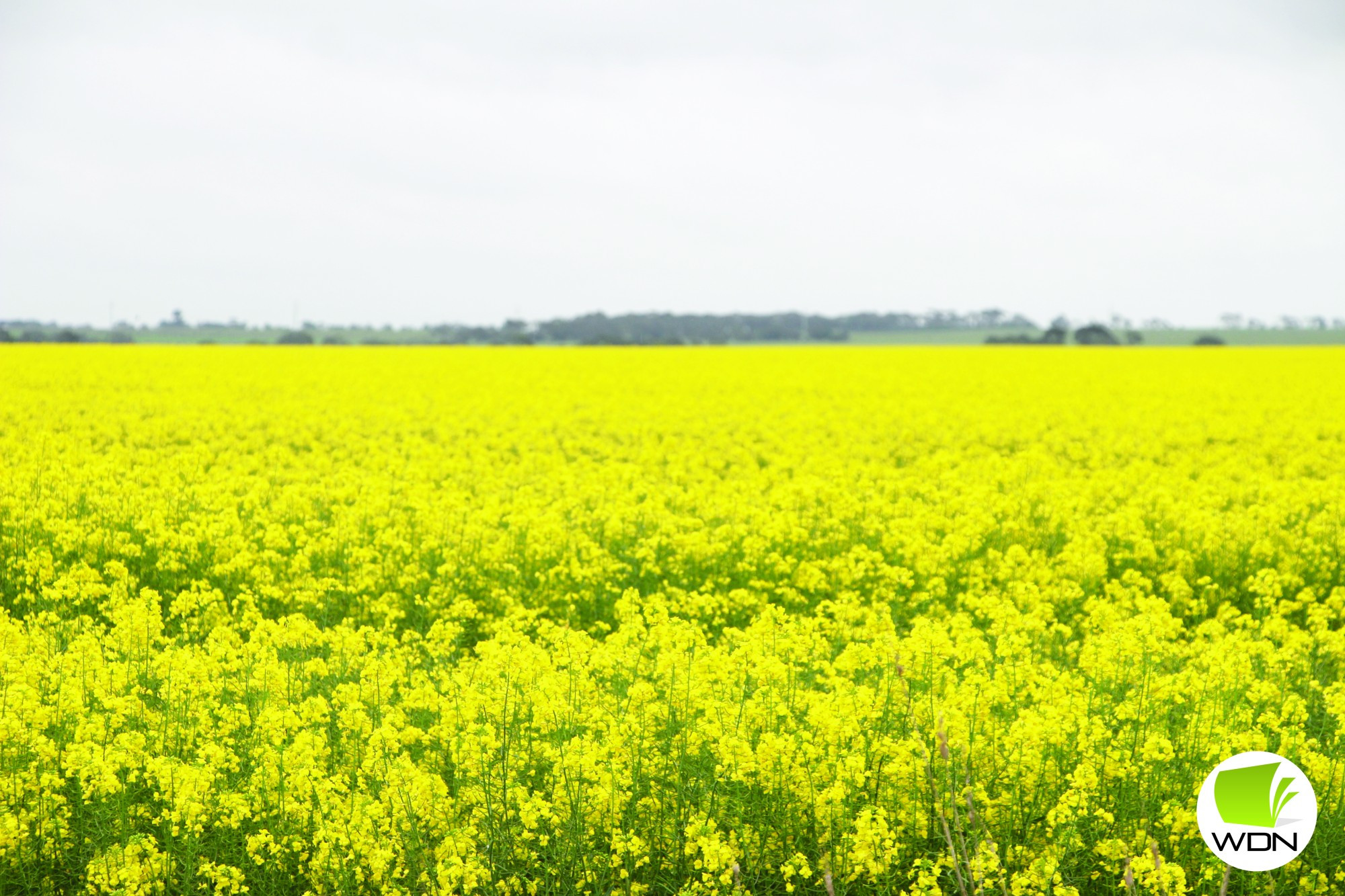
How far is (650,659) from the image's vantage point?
23.7 feet

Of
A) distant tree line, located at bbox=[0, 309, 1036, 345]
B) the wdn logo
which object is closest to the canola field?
the wdn logo

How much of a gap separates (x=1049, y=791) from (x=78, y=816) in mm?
4862

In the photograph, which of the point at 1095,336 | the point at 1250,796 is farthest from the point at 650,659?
the point at 1095,336

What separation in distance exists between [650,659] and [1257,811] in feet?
12.3

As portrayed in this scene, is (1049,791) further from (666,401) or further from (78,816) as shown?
(666,401)

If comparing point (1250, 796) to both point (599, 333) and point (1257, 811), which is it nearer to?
point (1257, 811)

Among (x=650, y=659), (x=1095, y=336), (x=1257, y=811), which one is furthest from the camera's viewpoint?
(x=1095, y=336)

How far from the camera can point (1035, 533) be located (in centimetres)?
1127

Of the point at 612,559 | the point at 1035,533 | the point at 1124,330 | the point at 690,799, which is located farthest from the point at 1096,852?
the point at 1124,330

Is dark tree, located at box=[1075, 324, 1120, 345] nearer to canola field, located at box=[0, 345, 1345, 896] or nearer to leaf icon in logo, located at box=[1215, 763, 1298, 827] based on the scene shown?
canola field, located at box=[0, 345, 1345, 896]

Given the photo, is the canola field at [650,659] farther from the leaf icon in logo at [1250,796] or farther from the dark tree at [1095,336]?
the dark tree at [1095,336]

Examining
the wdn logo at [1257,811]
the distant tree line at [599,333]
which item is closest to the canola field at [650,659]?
the wdn logo at [1257,811]

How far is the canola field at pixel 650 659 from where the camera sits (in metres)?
4.84

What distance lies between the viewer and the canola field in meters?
4.84
